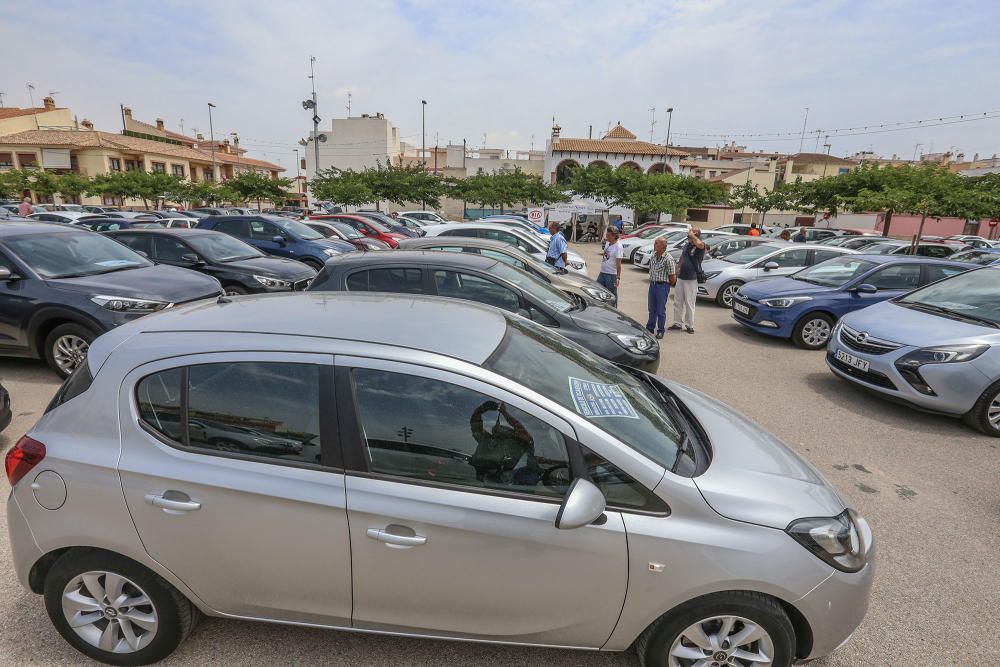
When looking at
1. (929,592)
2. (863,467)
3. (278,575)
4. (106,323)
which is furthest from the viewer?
(106,323)

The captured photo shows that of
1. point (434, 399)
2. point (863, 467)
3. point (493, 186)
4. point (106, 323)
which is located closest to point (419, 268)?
point (106, 323)

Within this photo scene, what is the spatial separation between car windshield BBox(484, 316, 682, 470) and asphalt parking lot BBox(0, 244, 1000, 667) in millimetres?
1066

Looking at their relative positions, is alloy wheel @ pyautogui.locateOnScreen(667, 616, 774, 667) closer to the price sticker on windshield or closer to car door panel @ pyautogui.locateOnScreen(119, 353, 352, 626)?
the price sticker on windshield

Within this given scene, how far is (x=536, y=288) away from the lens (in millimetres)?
5918

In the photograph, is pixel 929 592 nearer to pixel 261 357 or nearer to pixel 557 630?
pixel 557 630

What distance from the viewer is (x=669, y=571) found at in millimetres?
2021

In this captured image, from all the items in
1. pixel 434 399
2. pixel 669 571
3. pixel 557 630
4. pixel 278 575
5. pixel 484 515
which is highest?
pixel 434 399

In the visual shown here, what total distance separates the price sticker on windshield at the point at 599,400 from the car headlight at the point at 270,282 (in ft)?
22.6

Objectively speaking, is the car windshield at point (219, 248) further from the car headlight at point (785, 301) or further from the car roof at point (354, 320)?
the car headlight at point (785, 301)

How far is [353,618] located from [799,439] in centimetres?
446

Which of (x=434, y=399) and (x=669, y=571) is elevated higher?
(x=434, y=399)

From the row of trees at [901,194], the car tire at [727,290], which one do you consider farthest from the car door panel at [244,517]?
the row of trees at [901,194]

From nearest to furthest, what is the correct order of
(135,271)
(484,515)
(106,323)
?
(484,515) → (106,323) → (135,271)

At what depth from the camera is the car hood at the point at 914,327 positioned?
5180 mm
